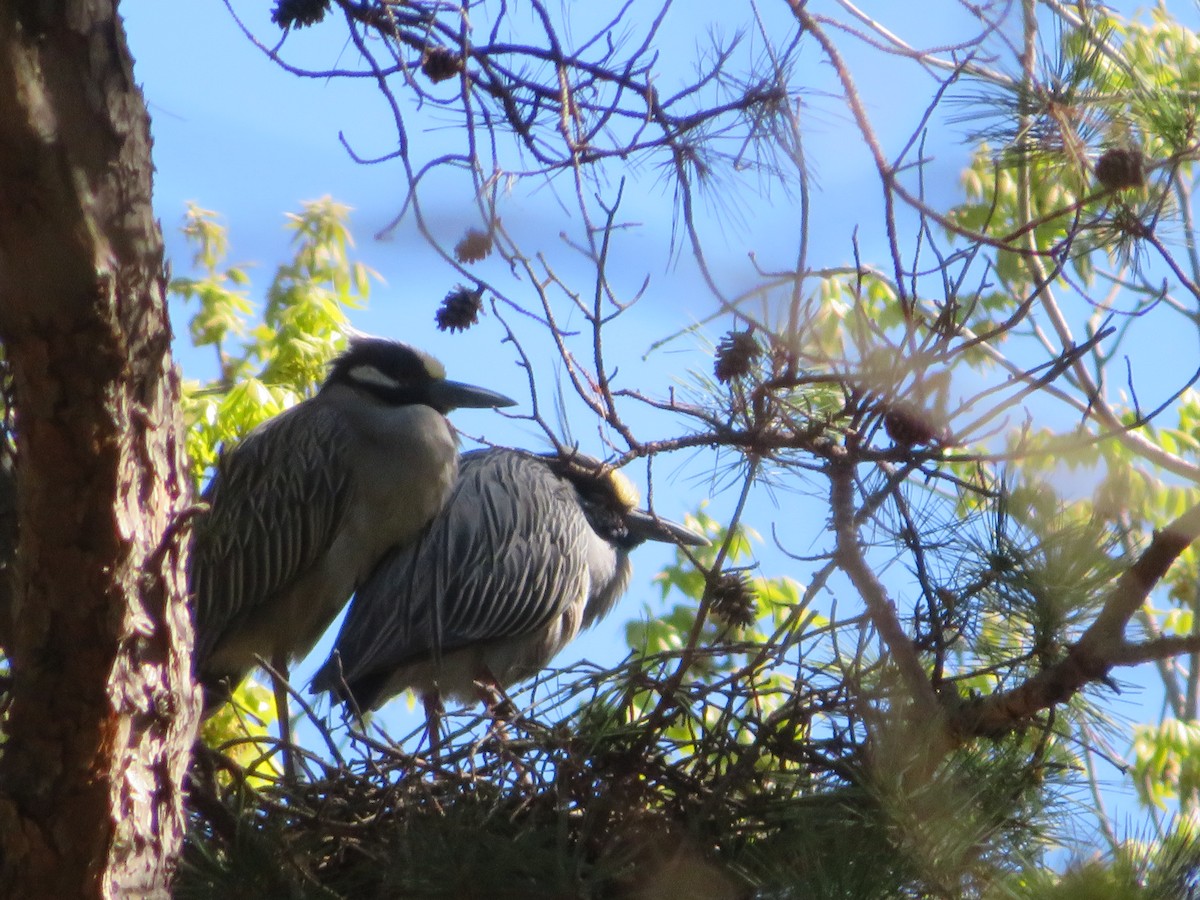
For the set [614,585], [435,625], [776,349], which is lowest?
[776,349]

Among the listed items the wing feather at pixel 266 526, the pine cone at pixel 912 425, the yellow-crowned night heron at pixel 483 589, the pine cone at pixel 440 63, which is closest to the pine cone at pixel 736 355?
the pine cone at pixel 912 425

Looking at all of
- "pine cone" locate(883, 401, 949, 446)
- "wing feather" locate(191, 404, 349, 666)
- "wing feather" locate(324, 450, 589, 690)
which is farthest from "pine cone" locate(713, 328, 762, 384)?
"wing feather" locate(191, 404, 349, 666)

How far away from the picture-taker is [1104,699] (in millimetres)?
2127

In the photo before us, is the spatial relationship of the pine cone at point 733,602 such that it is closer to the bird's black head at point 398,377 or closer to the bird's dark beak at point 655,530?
the bird's dark beak at point 655,530

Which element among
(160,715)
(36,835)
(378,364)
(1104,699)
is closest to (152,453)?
(160,715)

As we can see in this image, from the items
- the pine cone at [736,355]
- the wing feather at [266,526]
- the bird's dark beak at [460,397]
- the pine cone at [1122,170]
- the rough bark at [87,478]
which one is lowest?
the rough bark at [87,478]

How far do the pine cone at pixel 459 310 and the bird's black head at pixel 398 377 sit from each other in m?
1.35

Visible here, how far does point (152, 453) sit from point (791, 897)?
38.4 inches

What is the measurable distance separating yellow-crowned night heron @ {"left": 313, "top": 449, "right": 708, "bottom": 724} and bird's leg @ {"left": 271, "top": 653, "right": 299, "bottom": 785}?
9cm

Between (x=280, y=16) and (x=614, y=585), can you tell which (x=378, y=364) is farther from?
(x=280, y=16)

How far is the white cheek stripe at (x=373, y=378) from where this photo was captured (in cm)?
390

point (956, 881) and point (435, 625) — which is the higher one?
point (435, 625)

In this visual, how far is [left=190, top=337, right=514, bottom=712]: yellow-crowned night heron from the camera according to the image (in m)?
3.59

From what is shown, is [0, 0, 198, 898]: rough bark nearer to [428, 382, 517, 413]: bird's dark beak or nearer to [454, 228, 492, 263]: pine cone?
[454, 228, 492, 263]: pine cone
